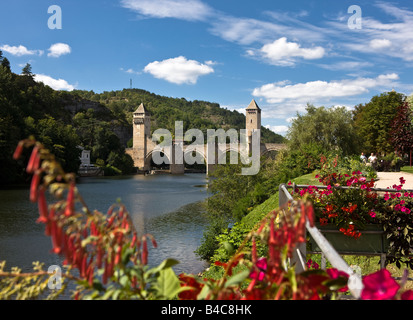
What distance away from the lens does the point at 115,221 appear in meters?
1.19

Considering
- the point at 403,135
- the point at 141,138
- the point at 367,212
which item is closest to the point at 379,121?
the point at 403,135

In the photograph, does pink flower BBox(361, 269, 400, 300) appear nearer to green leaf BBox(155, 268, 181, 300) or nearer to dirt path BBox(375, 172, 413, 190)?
green leaf BBox(155, 268, 181, 300)

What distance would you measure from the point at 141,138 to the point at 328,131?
47555 millimetres

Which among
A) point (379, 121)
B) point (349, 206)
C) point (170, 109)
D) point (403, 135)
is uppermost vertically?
point (170, 109)

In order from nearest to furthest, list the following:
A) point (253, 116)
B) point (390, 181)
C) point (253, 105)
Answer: point (390, 181), point (253, 105), point (253, 116)

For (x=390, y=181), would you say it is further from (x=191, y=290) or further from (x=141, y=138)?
(x=141, y=138)

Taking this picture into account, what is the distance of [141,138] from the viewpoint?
2699 inches

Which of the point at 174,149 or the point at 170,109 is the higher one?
the point at 170,109

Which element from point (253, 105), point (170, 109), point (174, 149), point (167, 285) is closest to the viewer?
point (167, 285)

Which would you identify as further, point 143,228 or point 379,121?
point 379,121

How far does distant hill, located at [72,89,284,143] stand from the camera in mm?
105250

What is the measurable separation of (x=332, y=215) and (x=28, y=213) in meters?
16.9
